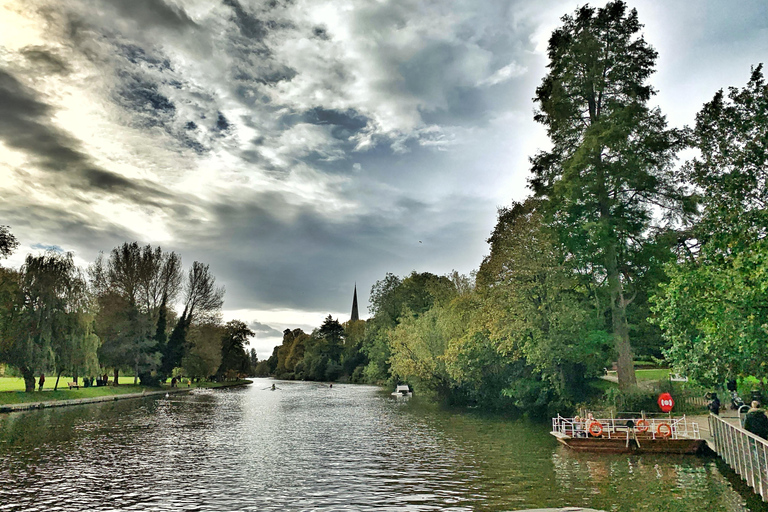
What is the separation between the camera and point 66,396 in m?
53.0

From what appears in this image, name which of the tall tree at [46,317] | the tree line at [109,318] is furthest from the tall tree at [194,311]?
the tall tree at [46,317]

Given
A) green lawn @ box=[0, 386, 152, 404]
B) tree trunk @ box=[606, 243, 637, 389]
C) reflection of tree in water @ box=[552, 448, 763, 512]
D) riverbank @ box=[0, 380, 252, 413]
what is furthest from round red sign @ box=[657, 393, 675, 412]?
green lawn @ box=[0, 386, 152, 404]

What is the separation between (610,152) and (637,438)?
19.6 m

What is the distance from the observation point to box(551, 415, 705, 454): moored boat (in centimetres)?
2362

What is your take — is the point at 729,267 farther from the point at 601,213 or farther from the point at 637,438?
the point at 601,213

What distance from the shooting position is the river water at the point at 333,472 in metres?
15.9

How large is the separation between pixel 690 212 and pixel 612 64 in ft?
38.4

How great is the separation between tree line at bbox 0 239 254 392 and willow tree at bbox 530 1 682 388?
47610mm

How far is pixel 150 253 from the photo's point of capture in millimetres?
77250

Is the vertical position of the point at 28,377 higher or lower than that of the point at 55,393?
higher

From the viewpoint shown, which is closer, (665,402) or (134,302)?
(665,402)

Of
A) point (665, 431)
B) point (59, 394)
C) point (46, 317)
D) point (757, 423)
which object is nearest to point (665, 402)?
point (665, 431)

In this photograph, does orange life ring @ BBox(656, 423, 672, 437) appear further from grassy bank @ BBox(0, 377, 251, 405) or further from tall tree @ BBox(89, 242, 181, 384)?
tall tree @ BBox(89, 242, 181, 384)

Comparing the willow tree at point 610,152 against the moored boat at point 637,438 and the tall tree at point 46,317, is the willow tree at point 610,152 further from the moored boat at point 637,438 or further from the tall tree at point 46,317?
the tall tree at point 46,317
